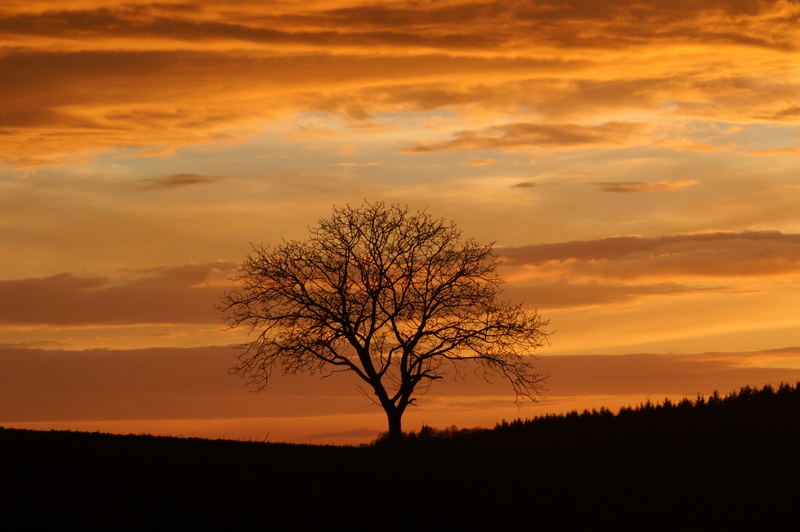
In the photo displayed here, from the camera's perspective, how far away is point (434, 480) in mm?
29641

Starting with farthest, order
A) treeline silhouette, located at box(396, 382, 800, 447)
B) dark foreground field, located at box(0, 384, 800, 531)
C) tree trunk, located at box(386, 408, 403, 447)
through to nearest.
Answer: tree trunk, located at box(386, 408, 403, 447), treeline silhouette, located at box(396, 382, 800, 447), dark foreground field, located at box(0, 384, 800, 531)

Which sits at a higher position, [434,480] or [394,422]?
[394,422]

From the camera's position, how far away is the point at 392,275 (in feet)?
142

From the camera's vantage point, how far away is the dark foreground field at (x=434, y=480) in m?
24.6

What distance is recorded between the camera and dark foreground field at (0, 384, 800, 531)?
80.7 ft

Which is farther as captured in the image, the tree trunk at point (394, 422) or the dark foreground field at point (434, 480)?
the tree trunk at point (394, 422)

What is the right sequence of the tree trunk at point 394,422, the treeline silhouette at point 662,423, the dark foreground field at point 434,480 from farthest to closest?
1. the tree trunk at point 394,422
2. the treeline silhouette at point 662,423
3. the dark foreground field at point 434,480

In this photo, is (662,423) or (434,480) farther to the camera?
(662,423)

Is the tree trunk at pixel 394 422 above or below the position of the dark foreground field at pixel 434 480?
above

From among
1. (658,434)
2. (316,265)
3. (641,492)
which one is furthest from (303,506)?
(316,265)

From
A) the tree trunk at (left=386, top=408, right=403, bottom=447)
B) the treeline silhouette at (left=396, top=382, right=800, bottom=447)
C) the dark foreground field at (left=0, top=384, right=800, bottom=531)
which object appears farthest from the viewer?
the tree trunk at (left=386, top=408, right=403, bottom=447)

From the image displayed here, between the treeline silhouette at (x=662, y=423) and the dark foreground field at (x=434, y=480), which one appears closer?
the dark foreground field at (x=434, y=480)

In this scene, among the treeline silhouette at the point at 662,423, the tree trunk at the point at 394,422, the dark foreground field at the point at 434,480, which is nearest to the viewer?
the dark foreground field at the point at 434,480

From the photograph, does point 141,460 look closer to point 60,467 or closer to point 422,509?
point 60,467
